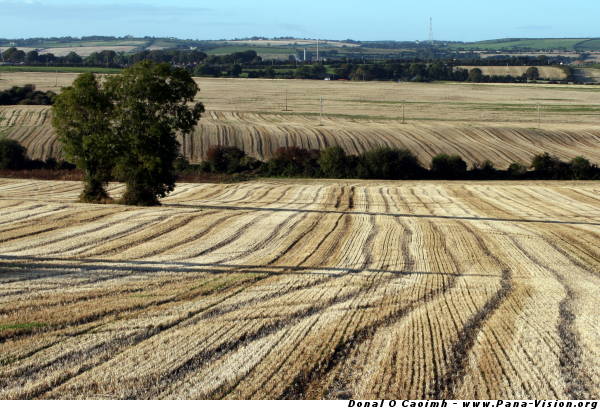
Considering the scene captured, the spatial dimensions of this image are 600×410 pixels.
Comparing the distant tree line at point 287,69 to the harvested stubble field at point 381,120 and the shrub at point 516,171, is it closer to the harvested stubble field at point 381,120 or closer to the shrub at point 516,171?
the harvested stubble field at point 381,120

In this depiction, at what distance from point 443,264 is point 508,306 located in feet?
19.5

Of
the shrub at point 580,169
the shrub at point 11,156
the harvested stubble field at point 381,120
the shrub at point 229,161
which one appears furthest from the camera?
the harvested stubble field at point 381,120

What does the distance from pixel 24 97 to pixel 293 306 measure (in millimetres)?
86147

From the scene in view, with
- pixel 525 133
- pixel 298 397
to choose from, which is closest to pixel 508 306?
pixel 298 397

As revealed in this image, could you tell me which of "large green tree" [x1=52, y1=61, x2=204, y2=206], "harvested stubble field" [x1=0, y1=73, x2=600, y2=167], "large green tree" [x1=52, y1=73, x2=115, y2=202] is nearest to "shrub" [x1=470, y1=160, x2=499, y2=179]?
"harvested stubble field" [x1=0, y1=73, x2=600, y2=167]

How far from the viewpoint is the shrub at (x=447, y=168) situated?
192 ft

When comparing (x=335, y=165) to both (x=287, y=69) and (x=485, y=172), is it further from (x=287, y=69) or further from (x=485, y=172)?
(x=287, y=69)

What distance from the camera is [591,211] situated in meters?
38.1

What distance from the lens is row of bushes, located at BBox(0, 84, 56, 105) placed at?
9044 centimetres

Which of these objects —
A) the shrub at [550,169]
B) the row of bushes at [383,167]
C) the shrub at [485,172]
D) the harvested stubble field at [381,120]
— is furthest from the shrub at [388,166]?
the shrub at [550,169]

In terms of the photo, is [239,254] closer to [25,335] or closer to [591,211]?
[25,335]

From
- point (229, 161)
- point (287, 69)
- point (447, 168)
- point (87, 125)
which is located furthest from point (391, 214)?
point (287, 69)

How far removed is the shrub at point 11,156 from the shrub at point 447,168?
33.0 meters

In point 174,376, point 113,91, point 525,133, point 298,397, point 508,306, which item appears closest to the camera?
point 298,397
